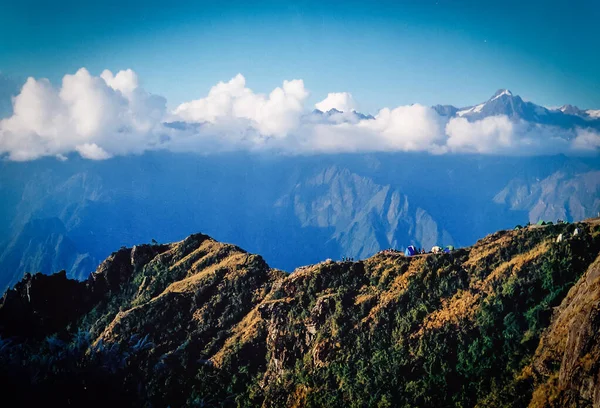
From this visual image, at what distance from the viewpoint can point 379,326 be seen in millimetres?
84375

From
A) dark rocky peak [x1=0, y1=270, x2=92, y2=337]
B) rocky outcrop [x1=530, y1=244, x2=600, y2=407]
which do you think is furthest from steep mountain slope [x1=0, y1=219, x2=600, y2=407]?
dark rocky peak [x1=0, y1=270, x2=92, y2=337]

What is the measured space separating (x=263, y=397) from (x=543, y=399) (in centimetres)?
4286

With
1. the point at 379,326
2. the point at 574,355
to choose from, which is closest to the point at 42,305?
the point at 379,326

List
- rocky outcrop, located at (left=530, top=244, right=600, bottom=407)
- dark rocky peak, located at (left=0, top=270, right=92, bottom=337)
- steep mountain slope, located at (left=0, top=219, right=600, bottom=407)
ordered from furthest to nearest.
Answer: dark rocky peak, located at (left=0, top=270, right=92, bottom=337) < steep mountain slope, located at (left=0, top=219, right=600, bottom=407) < rocky outcrop, located at (left=530, top=244, right=600, bottom=407)

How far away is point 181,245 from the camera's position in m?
126

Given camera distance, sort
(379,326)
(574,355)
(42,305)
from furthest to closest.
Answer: (42,305), (379,326), (574,355)

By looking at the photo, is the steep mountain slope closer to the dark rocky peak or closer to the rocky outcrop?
the rocky outcrop

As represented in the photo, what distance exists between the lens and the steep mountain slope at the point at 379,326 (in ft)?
234

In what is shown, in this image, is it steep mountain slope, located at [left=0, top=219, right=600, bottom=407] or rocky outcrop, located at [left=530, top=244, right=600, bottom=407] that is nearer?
rocky outcrop, located at [left=530, top=244, right=600, bottom=407]

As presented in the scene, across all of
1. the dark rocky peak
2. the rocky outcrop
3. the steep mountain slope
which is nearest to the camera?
the rocky outcrop

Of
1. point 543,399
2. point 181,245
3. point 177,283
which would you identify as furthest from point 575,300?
point 181,245

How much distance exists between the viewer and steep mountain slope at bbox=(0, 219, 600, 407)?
71.2m

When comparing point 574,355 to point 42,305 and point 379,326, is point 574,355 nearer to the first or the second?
point 379,326

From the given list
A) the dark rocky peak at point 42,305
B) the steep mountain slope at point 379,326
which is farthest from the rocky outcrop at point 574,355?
the dark rocky peak at point 42,305
